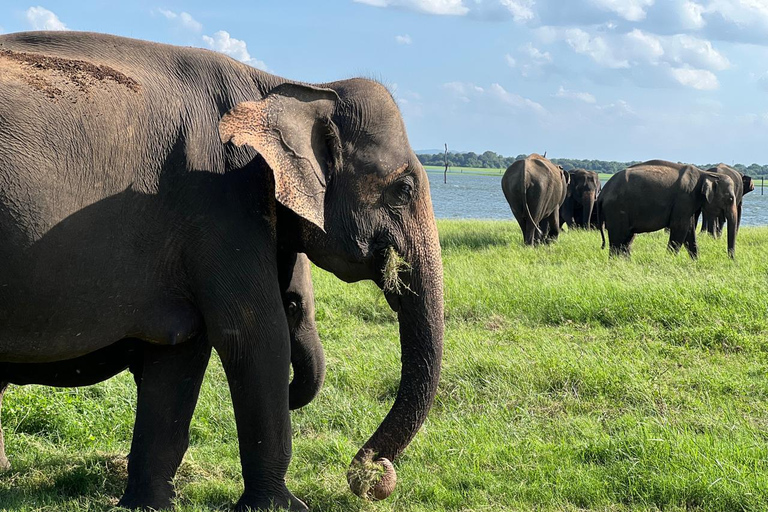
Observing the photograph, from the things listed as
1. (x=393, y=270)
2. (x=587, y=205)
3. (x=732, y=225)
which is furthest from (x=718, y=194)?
(x=393, y=270)

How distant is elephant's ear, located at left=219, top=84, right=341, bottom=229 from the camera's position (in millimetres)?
4031

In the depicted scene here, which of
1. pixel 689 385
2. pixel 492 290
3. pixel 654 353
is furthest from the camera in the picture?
pixel 492 290

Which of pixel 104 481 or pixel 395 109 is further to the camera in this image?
pixel 104 481

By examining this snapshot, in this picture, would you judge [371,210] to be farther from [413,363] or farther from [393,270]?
[413,363]

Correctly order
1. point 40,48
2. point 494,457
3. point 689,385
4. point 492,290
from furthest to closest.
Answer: point 492,290
point 689,385
point 494,457
point 40,48

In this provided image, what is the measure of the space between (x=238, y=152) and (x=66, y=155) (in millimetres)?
745

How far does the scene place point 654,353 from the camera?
780cm

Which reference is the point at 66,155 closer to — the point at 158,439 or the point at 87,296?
the point at 87,296

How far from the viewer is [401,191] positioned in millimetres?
4434

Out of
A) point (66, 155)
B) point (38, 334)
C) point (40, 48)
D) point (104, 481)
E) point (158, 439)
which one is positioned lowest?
point (104, 481)

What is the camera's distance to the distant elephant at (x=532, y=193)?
18.8m

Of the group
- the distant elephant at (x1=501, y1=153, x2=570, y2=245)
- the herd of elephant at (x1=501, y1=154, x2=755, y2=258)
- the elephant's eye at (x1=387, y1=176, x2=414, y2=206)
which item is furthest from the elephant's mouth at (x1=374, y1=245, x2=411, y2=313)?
the distant elephant at (x1=501, y1=153, x2=570, y2=245)

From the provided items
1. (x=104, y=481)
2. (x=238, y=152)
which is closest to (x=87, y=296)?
(x=238, y=152)

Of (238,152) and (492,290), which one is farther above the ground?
(238,152)
